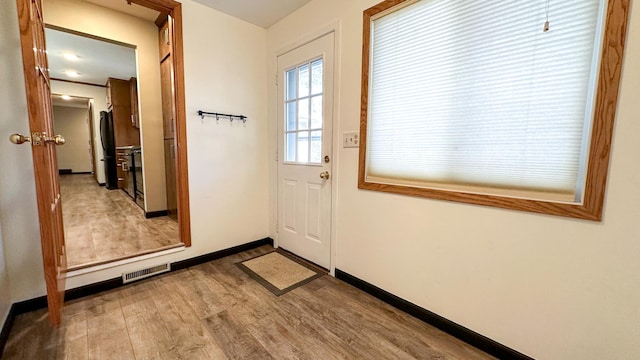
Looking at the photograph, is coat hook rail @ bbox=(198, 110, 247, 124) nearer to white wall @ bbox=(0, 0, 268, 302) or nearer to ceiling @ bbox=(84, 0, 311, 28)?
white wall @ bbox=(0, 0, 268, 302)

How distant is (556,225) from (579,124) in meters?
0.45

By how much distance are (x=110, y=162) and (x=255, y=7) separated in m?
5.20

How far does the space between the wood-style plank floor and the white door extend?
57cm

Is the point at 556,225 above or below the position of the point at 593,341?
above

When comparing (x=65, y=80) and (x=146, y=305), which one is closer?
(x=146, y=305)

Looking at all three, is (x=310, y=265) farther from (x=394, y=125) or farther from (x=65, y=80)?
(x=65, y=80)

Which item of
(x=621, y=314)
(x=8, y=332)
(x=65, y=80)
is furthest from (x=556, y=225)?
(x=65, y=80)

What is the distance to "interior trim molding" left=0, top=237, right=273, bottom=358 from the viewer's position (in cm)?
147

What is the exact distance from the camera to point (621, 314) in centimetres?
104

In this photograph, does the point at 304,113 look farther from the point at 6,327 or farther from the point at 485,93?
the point at 6,327

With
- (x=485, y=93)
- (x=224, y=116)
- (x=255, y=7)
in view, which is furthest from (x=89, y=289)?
(x=485, y=93)

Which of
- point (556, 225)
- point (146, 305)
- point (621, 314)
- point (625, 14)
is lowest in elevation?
point (146, 305)

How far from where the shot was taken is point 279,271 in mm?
2264

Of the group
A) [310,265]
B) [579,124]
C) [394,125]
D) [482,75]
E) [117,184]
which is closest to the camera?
[579,124]
